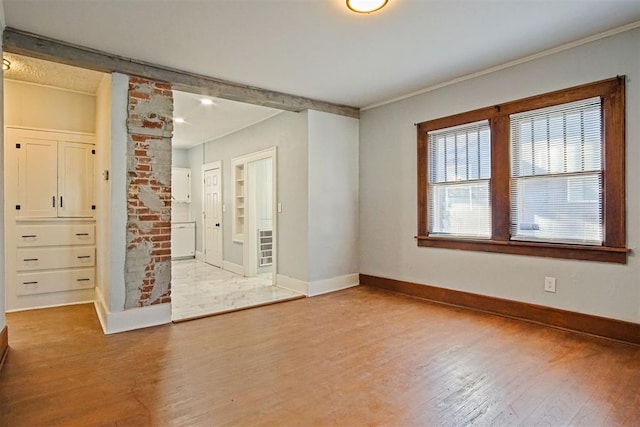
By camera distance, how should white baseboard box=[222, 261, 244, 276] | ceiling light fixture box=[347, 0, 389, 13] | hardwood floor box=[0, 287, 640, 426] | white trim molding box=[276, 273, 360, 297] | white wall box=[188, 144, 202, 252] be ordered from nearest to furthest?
1. hardwood floor box=[0, 287, 640, 426]
2. ceiling light fixture box=[347, 0, 389, 13]
3. white trim molding box=[276, 273, 360, 297]
4. white baseboard box=[222, 261, 244, 276]
5. white wall box=[188, 144, 202, 252]

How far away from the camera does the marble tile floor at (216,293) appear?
13.4 feet

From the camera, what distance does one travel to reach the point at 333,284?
16.3 feet

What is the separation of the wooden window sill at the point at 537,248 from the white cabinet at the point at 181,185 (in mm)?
5684

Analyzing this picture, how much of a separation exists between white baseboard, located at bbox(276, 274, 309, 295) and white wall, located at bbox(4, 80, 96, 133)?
316cm

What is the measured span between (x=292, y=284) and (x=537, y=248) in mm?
3008

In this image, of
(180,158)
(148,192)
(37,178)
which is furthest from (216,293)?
(180,158)

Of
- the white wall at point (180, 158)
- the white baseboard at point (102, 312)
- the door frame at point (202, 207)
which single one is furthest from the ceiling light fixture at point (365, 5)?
the white wall at point (180, 158)

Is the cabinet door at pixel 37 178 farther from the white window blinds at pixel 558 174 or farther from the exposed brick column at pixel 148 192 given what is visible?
the white window blinds at pixel 558 174

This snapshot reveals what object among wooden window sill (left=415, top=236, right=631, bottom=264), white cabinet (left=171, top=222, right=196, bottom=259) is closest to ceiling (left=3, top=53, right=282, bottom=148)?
white cabinet (left=171, top=222, right=196, bottom=259)

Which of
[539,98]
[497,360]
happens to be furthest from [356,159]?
[497,360]

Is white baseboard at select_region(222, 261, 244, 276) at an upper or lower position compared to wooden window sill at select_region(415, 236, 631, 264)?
lower

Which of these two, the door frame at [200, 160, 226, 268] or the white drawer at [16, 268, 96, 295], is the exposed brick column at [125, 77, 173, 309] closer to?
the white drawer at [16, 268, 96, 295]

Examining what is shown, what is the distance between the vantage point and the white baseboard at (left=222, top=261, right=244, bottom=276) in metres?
6.32

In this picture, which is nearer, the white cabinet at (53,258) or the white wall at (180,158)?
the white cabinet at (53,258)
